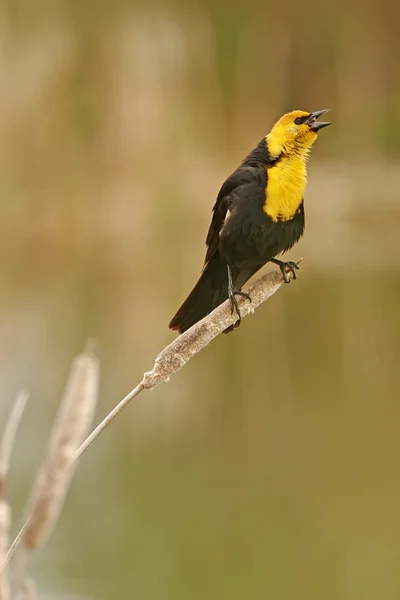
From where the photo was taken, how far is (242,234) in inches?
36.5

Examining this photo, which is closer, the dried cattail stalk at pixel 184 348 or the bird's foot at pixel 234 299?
the dried cattail stalk at pixel 184 348

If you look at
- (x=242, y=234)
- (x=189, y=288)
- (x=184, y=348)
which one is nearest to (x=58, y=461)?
(x=184, y=348)

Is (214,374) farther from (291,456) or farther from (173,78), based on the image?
(173,78)

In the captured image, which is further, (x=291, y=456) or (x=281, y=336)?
(x=281, y=336)

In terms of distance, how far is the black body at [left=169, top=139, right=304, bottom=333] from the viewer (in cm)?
93

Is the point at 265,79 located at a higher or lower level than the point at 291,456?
higher

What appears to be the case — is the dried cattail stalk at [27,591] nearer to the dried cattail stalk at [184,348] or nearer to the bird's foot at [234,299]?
the dried cattail stalk at [184,348]

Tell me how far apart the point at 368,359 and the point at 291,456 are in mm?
1157

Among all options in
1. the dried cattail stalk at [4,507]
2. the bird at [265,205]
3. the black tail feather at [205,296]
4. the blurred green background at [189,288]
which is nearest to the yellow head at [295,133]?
the bird at [265,205]

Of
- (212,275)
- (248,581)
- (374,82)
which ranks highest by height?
(374,82)

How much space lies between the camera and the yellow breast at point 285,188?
93 cm

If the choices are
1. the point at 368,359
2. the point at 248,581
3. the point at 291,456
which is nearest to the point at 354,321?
the point at 368,359

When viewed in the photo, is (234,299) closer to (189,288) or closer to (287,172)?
(287,172)

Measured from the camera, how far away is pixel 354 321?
179 inches
